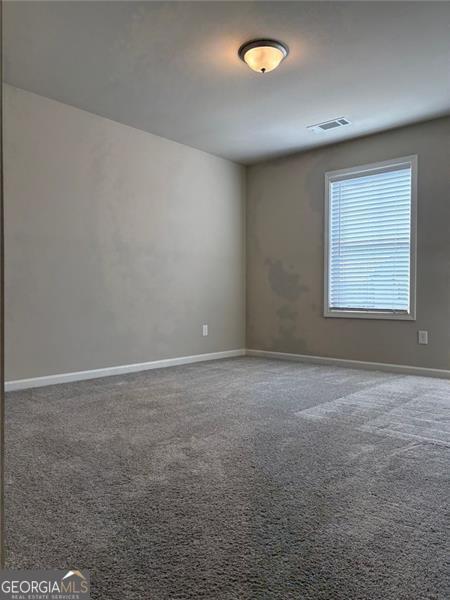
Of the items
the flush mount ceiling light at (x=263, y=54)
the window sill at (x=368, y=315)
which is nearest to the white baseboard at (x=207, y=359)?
the window sill at (x=368, y=315)

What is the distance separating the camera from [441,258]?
416 cm

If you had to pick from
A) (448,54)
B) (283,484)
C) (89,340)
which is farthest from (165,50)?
(283,484)

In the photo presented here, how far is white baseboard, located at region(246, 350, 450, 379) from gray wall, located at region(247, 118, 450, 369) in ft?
0.18

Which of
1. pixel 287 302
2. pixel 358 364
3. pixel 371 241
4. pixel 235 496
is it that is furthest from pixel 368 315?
pixel 235 496

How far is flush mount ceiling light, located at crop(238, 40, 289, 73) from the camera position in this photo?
2916mm

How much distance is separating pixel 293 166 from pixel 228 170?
82 centimetres

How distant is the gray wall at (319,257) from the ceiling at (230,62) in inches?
14.1

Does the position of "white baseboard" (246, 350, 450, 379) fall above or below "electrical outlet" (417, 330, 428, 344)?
below

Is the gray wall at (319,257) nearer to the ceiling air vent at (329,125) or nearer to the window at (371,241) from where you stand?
the window at (371,241)

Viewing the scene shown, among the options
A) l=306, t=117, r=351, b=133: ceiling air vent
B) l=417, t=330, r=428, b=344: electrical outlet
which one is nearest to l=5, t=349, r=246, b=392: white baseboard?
l=417, t=330, r=428, b=344: electrical outlet

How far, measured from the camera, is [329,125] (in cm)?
439

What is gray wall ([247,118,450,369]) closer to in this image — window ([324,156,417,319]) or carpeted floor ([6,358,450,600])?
window ([324,156,417,319])

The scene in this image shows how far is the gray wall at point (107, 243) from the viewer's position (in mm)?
3643

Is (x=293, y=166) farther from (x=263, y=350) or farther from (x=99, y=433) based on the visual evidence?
(x=99, y=433)
